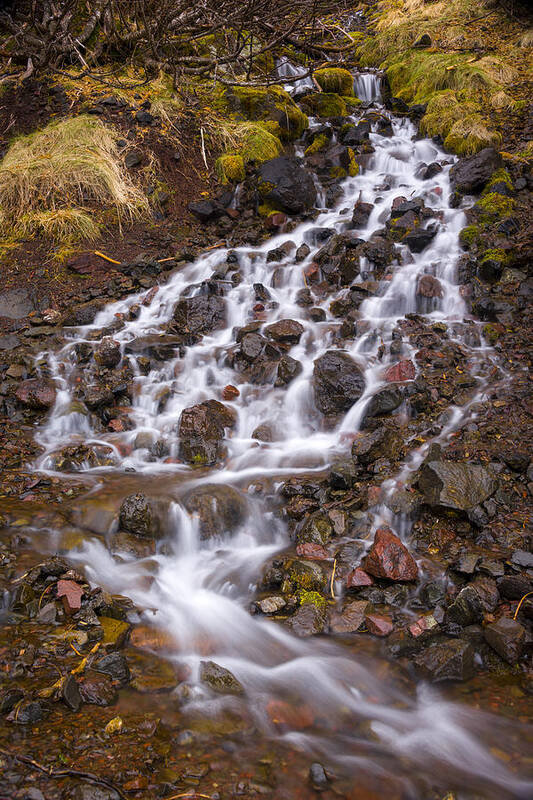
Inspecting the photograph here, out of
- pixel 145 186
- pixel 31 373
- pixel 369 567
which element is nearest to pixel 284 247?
pixel 145 186

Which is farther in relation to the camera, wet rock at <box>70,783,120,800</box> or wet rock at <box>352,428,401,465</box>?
wet rock at <box>352,428,401,465</box>

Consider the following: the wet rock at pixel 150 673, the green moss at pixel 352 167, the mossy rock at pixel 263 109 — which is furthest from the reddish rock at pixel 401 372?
the mossy rock at pixel 263 109

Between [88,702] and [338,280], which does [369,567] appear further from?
[338,280]

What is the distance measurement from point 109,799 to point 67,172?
373 inches

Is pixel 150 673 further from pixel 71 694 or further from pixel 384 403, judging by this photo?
pixel 384 403

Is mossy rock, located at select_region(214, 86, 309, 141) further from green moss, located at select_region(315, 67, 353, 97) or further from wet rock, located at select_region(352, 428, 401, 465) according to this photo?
wet rock, located at select_region(352, 428, 401, 465)

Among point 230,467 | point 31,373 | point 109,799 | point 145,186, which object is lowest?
point 230,467

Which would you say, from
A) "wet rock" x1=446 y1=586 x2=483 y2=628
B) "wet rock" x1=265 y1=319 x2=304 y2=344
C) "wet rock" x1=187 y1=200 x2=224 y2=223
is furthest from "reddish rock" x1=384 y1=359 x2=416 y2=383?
"wet rock" x1=187 y1=200 x2=224 y2=223

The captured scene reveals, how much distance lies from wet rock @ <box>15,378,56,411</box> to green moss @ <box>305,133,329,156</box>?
8342 mm

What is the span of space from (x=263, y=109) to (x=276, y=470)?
9.81 metres

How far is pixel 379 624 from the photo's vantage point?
11.9 ft

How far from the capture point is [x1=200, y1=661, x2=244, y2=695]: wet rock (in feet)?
10.2

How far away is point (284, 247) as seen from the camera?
901 centimetres

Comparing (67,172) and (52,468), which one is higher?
(67,172)
